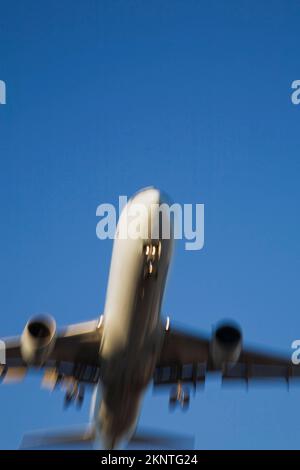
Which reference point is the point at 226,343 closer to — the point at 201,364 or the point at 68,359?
the point at 201,364

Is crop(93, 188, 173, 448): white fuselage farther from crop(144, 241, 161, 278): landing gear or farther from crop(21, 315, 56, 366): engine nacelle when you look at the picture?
crop(21, 315, 56, 366): engine nacelle

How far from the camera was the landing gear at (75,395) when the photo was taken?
26500mm

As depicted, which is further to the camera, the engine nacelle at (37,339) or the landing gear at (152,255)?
the engine nacelle at (37,339)

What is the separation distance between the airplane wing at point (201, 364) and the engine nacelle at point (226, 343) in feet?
2.14

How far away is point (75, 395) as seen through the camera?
2664 centimetres

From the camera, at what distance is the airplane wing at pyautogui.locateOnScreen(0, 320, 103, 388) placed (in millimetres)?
24547

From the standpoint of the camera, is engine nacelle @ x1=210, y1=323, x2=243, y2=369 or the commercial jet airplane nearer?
the commercial jet airplane

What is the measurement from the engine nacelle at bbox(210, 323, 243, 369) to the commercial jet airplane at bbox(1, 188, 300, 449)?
0.11 ft

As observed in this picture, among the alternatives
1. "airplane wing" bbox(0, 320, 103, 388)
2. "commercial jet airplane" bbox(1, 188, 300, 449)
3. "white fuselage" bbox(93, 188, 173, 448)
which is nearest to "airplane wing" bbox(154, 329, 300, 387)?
"commercial jet airplane" bbox(1, 188, 300, 449)

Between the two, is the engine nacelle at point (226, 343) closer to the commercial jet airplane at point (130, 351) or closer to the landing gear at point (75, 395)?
the commercial jet airplane at point (130, 351)

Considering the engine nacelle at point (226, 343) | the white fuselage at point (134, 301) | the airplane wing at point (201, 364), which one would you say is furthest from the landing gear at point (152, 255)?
the airplane wing at point (201, 364)

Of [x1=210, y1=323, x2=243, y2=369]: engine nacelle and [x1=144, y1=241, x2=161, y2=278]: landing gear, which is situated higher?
[x1=144, y1=241, x2=161, y2=278]: landing gear
